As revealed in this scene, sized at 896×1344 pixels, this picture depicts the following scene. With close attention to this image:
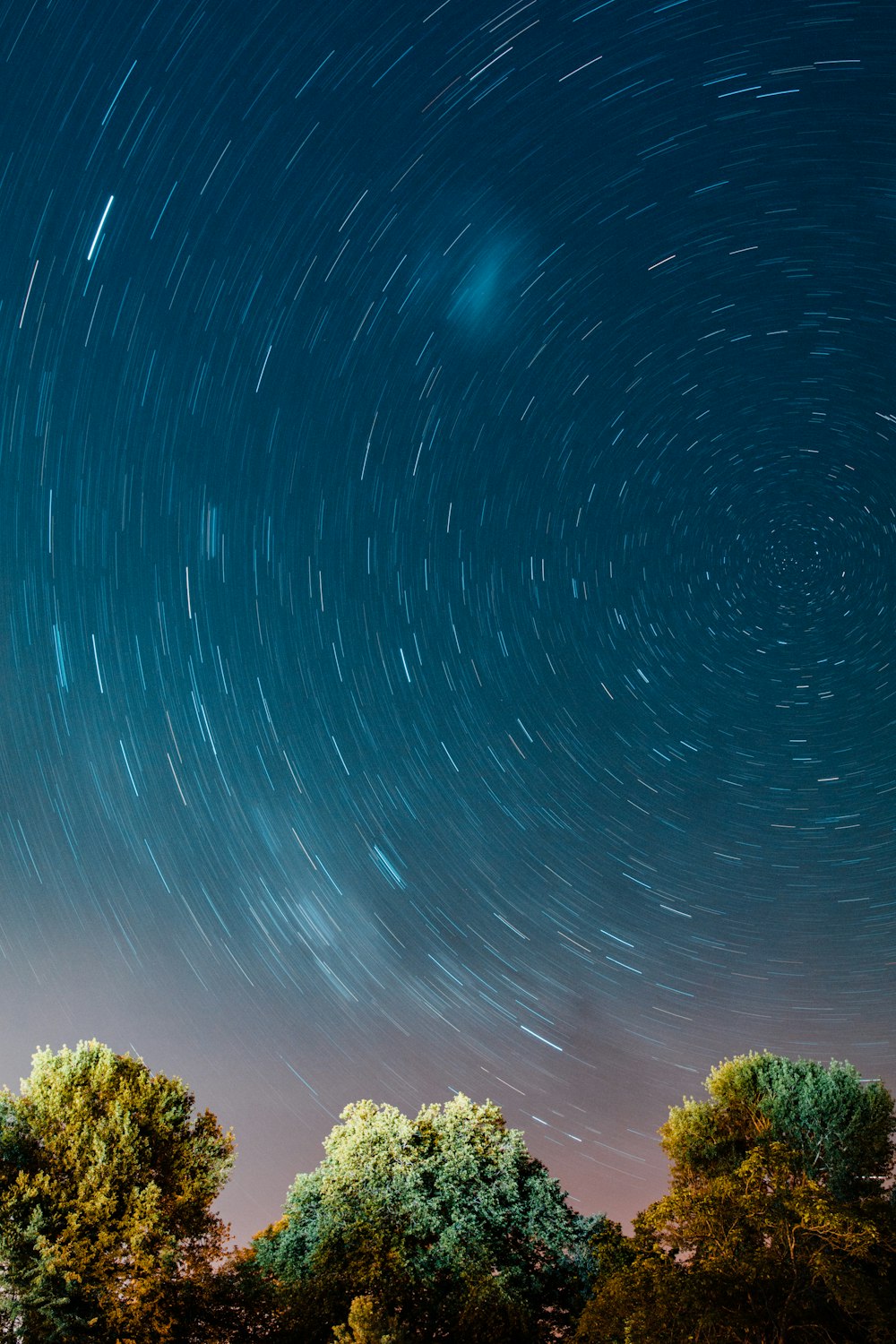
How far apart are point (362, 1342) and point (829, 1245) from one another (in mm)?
9619

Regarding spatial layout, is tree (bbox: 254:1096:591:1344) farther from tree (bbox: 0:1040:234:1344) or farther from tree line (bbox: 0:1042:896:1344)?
tree (bbox: 0:1040:234:1344)

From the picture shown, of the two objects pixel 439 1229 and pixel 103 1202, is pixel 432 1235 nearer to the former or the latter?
pixel 439 1229

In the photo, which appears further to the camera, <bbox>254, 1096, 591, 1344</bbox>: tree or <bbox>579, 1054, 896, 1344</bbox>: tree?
<bbox>254, 1096, 591, 1344</bbox>: tree

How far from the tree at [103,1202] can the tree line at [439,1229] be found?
52 millimetres

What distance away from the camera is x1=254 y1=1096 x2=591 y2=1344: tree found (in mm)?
23406

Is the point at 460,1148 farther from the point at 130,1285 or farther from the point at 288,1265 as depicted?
the point at 130,1285

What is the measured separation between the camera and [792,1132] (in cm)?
2764

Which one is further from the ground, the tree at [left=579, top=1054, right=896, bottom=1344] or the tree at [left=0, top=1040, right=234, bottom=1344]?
the tree at [left=579, top=1054, right=896, bottom=1344]

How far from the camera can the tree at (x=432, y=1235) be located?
76.8ft

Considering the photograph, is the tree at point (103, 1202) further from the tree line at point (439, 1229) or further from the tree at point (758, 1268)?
the tree at point (758, 1268)

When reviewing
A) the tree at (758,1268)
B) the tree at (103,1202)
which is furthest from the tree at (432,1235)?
the tree at (758,1268)

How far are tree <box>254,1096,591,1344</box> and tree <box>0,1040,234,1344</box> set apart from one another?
131 inches

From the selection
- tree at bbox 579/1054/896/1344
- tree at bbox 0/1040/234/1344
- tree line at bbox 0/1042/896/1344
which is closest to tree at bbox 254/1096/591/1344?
tree line at bbox 0/1042/896/1344

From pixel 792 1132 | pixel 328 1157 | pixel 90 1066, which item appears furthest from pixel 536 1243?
pixel 90 1066
